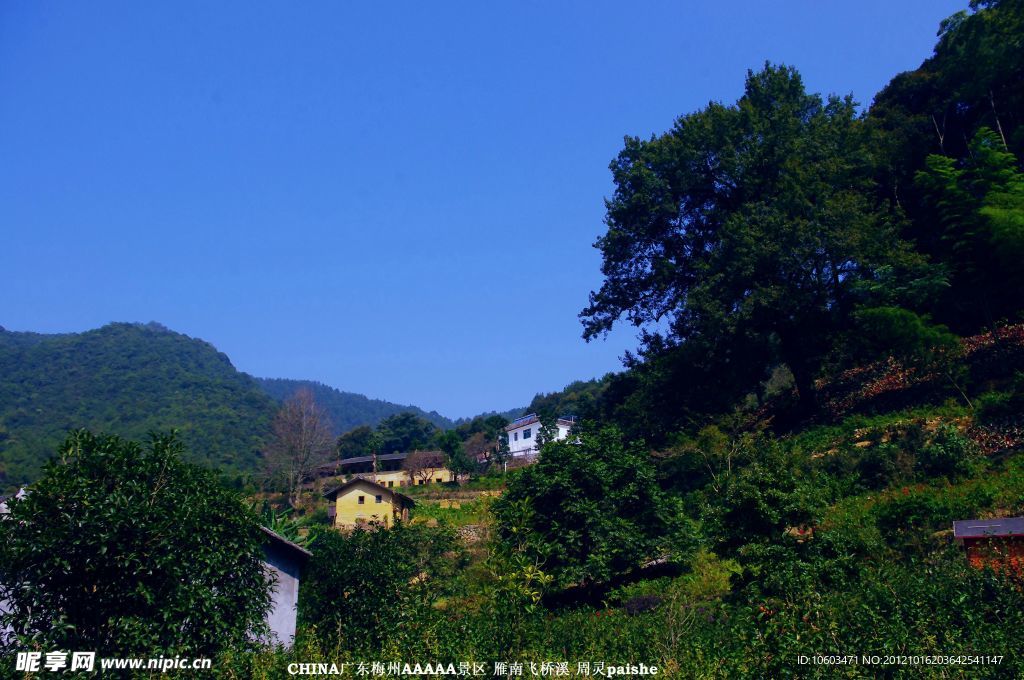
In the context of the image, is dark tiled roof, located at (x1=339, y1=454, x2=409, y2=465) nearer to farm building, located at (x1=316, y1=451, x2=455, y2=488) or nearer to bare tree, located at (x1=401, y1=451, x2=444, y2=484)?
farm building, located at (x1=316, y1=451, x2=455, y2=488)

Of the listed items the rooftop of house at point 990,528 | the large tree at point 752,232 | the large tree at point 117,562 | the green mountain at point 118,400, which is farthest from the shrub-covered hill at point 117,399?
the rooftop of house at point 990,528

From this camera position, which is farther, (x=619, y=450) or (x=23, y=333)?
(x=23, y=333)

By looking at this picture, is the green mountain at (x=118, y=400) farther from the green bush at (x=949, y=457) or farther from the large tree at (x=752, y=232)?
the green bush at (x=949, y=457)

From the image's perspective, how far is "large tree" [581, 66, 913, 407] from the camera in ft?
90.1

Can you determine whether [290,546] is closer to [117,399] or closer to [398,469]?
[398,469]

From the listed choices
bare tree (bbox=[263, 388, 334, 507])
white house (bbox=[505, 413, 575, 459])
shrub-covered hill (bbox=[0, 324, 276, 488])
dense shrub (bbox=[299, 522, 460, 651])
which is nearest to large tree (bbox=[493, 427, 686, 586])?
dense shrub (bbox=[299, 522, 460, 651])

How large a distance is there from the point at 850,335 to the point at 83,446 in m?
27.1

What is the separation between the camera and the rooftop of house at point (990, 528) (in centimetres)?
1199

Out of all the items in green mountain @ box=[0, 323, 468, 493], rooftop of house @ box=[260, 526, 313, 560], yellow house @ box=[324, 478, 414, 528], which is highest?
green mountain @ box=[0, 323, 468, 493]

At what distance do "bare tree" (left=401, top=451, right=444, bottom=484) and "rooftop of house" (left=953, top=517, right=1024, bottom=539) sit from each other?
155 ft

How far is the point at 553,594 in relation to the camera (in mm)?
20641

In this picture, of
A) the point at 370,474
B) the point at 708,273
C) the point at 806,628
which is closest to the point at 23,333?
the point at 370,474

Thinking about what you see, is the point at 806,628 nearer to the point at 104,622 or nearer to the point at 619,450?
the point at 104,622

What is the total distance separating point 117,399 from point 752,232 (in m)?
92.7
